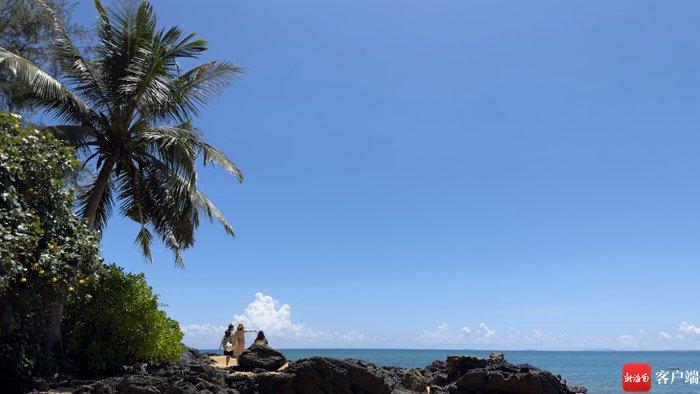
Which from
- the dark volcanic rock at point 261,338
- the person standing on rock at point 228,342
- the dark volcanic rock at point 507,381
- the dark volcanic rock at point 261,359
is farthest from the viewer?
the person standing on rock at point 228,342

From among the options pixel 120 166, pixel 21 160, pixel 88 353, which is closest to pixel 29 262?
pixel 21 160

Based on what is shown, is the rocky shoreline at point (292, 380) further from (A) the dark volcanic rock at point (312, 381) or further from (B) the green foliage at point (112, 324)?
(B) the green foliage at point (112, 324)

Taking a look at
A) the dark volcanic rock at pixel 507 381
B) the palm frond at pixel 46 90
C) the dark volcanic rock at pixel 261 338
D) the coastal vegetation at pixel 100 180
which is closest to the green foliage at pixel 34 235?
the coastal vegetation at pixel 100 180

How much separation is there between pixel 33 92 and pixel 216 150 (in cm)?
486

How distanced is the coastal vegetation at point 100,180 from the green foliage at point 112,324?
0.08 ft

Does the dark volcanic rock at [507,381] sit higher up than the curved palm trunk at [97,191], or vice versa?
the curved palm trunk at [97,191]

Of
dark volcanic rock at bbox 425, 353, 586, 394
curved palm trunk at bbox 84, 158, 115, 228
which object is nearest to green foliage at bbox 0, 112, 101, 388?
curved palm trunk at bbox 84, 158, 115, 228

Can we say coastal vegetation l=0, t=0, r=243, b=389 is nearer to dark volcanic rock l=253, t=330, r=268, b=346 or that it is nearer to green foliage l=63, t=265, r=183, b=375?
green foliage l=63, t=265, r=183, b=375

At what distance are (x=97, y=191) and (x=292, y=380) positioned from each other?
280 inches

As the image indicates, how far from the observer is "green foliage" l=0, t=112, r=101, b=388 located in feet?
29.8

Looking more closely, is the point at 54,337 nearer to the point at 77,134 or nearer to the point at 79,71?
the point at 77,134

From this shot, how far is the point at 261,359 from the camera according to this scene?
16.8 meters

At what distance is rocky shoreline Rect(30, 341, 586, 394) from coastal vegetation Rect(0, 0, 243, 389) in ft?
3.39

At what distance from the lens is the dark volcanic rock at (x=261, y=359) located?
16.7m
